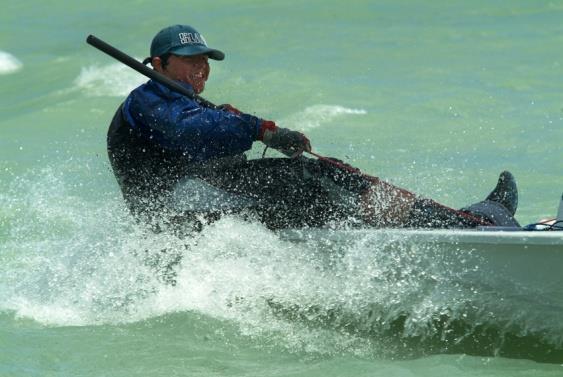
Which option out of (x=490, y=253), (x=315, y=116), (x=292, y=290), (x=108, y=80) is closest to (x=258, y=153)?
(x=292, y=290)

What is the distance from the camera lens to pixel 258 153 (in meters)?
5.60

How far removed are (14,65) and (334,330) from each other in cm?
986

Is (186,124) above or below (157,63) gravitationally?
below

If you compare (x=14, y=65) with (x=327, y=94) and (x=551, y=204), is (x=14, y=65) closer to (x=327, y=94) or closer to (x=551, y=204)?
(x=327, y=94)

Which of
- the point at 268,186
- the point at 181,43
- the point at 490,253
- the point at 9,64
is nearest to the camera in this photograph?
the point at 490,253

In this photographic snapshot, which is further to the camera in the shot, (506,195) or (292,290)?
(506,195)

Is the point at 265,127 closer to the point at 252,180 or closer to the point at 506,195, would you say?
the point at 252,180

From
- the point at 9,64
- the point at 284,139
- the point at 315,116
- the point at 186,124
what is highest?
the point at 9,64

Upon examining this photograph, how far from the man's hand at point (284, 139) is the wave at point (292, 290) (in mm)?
384

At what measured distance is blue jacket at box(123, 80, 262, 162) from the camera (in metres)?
5.05

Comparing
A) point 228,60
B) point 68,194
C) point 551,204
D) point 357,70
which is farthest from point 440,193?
point 228,60

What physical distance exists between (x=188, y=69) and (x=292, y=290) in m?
1.19

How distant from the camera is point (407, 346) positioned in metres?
4.72

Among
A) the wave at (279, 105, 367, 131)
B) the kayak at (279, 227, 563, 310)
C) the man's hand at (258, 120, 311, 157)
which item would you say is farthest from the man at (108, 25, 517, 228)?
the wave at (279, 105, 367, 131)
